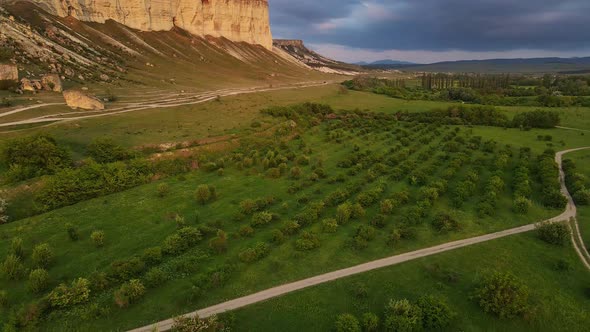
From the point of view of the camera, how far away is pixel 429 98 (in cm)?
13188

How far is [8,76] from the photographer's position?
66125 millimetres

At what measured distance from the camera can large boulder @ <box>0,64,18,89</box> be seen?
6462 centimetres

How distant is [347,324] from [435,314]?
5.92 metres

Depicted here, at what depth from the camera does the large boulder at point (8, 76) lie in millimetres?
64625

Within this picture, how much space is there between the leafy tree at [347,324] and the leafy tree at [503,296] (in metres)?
9.37

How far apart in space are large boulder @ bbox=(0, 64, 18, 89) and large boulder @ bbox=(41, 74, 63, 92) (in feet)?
17.3

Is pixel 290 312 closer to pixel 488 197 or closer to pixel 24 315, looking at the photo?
pixel 24 315

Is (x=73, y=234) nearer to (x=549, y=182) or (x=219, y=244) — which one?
(x=219, y=244)

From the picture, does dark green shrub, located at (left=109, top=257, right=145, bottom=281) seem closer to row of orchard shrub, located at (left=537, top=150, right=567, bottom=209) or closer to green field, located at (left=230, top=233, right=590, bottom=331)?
green field, located at (left=230, top=233, right=590, bottom=331)

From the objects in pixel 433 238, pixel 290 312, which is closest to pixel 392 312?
pixel 290 312

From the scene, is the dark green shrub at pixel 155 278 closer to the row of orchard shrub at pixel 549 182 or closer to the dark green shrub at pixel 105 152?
the dark green shrub at pixel 105 152

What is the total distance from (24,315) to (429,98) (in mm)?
138654

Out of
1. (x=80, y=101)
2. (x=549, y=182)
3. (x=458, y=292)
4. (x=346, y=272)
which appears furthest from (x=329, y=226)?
(x=80, y=101)

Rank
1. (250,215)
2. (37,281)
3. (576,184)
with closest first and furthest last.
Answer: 1. (37,281)
2. (250,215)
3. (576,184)
